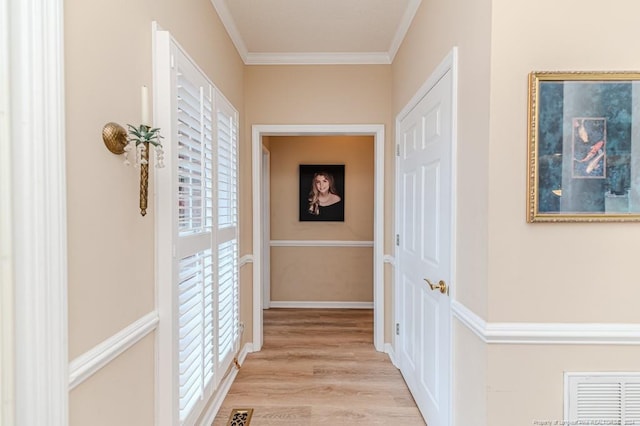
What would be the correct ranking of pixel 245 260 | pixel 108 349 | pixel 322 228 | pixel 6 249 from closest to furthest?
pixel 6 249
pixel 108 349
pixel 245 260
pixel 322 228

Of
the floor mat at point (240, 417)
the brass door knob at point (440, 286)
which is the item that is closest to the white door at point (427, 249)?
the brass door knob at point (440, 286)

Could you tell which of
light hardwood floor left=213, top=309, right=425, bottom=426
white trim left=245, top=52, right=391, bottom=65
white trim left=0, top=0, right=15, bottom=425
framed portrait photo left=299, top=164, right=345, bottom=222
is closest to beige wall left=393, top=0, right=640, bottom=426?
light hardwood floor left=213, top=309, right=425, bottom=426

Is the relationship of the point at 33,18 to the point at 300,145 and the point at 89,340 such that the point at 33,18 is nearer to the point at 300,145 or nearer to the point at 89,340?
the point at 89,340

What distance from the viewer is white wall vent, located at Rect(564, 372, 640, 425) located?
1298 millimetres

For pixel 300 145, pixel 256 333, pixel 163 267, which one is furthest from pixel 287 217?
pixel 163 267

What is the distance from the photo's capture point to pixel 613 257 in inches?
50.6

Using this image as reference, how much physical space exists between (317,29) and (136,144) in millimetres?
1952

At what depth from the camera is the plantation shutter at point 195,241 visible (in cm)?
158

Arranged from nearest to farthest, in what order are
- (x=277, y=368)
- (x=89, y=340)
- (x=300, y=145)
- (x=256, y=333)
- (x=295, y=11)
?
(x=89, y=340) < (x=295, y=11) < (x=277, y=368) < (x=256, y=333) < (x=300, y=145)

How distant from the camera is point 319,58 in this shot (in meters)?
3.03

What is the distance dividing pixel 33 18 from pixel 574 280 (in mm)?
1871

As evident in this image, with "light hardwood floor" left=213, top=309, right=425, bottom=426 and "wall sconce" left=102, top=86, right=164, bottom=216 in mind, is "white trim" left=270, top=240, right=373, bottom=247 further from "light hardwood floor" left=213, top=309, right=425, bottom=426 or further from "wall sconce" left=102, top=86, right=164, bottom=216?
"wall sconce" left=102, top=86, right=164, bottom=216

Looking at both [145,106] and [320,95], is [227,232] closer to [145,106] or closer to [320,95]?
[145,106]

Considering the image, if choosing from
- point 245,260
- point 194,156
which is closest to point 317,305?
point 245,260
